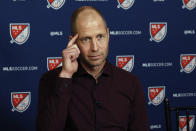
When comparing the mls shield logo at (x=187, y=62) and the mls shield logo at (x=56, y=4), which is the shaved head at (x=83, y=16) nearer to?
the mls shield logo at (x=56, y=4)

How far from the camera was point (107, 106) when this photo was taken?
1406mm

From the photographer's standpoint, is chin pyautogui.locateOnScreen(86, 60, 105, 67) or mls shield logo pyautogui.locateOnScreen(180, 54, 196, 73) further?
mls shield logo pyautogui.locateOnScreen(180, 54, 196, 73)

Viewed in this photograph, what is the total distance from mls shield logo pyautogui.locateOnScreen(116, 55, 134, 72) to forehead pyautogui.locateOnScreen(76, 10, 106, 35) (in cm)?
108

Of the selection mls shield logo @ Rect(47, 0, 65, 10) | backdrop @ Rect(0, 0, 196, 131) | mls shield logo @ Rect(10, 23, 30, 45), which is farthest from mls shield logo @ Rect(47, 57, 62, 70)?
mls shield logo @ Rect(47, 0, 65, 10)

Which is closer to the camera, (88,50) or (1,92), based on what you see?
(88,50)

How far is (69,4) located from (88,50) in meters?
1.03

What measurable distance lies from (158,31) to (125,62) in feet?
1.25

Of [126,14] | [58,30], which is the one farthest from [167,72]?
[58,30]

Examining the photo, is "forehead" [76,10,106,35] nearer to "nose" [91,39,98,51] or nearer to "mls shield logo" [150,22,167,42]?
"nose" [91,39,98,51]

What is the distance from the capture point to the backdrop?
2.21 meters

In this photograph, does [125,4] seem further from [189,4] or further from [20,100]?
[20,100]

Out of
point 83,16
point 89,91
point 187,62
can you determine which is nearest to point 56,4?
point 83,16

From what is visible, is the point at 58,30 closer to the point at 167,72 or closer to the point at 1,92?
the point at 1,92

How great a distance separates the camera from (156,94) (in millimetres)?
2553
